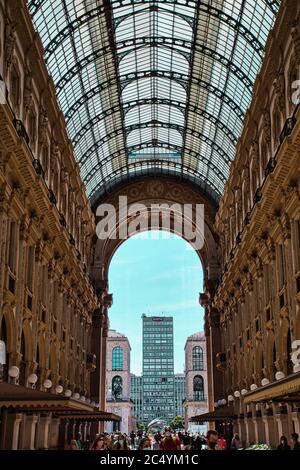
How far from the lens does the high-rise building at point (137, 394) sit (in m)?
178

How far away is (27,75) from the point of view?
26922 millimetres

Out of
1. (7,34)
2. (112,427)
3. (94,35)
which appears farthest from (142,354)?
(7,34)

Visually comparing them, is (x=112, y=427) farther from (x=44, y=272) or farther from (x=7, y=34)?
(x=7, y=34)

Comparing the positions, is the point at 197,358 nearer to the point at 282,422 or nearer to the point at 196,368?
the point at 196,368

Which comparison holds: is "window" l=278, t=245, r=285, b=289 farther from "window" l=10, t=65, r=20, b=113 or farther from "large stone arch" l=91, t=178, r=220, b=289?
"large stone arch" l=91, t=178, r=220, b=289

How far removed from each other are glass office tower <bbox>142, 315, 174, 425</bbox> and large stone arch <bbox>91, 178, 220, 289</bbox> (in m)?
129

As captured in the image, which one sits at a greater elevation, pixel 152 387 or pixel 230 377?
pixel 152 387

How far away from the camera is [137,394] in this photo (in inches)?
7224

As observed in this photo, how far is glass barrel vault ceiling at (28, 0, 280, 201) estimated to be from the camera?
113 ft

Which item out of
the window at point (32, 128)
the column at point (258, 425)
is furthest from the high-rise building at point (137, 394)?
the window at point (32, 128)

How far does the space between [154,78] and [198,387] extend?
236 feet

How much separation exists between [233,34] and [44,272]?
711 inches

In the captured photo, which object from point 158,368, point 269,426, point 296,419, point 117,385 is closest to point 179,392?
point 158,368

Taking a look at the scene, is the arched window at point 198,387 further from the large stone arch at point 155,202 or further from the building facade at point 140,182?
the large stone arch at point 155,202
